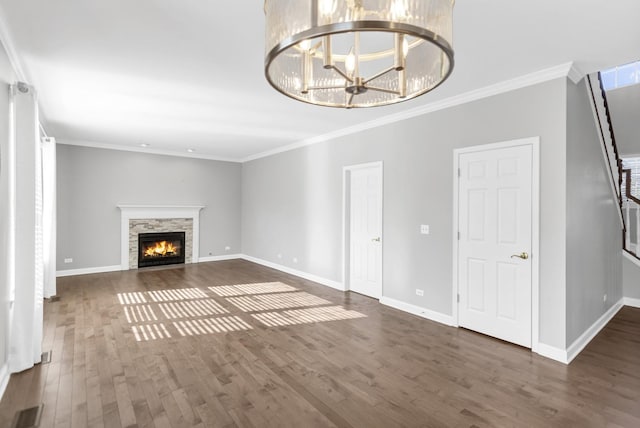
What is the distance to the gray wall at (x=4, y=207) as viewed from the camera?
247cm

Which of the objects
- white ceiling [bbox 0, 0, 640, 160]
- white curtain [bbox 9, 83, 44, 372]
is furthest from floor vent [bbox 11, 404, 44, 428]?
white ceiling [bbox 0, 0, 640, 160]

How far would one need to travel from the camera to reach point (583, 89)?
133 inches

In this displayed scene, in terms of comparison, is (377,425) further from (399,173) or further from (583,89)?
(583,89)

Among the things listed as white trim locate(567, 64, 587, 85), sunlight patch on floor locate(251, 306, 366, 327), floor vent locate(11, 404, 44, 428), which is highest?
white trim locate(567, 64, 587, 85)

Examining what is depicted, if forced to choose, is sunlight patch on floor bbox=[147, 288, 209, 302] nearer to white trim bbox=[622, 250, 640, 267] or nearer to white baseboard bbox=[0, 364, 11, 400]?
white baseboard bbox=[0, 364, 11, 400]

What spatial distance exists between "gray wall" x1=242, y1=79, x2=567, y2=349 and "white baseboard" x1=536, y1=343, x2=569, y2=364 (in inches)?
1.8

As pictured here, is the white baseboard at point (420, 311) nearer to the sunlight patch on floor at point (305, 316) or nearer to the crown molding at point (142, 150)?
the sunlight patch on floor at point (305, 316)

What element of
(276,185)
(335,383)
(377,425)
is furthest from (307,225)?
(377,425)

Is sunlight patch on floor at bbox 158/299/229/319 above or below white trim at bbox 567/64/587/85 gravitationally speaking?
below

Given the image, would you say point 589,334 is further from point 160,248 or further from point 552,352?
point 160,248

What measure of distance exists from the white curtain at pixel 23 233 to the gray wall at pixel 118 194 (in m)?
4.47

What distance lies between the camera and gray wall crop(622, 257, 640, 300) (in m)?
4.80

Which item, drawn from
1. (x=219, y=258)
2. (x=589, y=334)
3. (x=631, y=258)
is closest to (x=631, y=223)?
(x=631, y=258)

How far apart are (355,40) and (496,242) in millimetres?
2981
